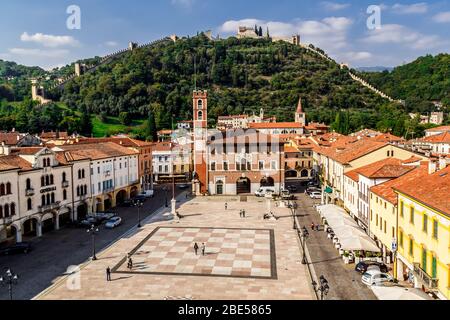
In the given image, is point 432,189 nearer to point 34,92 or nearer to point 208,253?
point 208,253

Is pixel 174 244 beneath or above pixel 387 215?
beneath

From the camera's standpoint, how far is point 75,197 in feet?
145

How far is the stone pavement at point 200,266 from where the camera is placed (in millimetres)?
23562

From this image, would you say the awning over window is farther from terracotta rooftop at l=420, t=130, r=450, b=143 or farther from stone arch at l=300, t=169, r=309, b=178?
terracotta rooftop at l=420, t=130, r=450, b=143

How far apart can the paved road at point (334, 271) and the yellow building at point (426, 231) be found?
2.97m

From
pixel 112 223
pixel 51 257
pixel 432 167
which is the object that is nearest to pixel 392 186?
pixel 432 167

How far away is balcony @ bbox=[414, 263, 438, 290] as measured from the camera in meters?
18.6

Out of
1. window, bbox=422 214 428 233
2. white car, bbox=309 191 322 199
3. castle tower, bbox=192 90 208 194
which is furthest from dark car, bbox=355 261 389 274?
castle tower, bbox=192 90 208 194

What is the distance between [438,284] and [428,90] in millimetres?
156347

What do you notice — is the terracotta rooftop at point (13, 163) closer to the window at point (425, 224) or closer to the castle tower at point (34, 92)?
the window at point (425, 224)

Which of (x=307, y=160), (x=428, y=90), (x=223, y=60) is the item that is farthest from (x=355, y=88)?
(x=307, y=160)

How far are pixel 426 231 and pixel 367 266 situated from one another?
7736 mm

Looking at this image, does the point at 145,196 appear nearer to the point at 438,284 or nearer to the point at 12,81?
the point at 438,284

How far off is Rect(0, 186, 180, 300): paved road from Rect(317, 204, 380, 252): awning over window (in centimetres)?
1997
